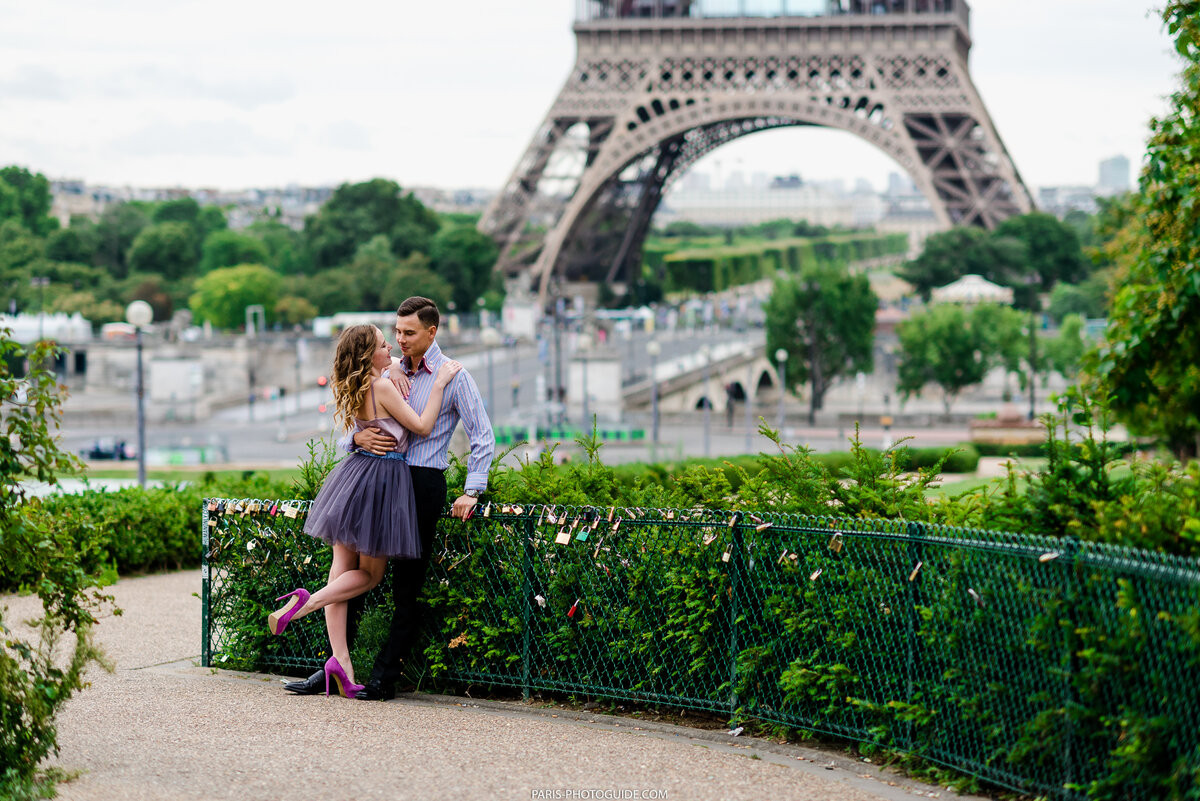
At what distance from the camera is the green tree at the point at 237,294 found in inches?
3209

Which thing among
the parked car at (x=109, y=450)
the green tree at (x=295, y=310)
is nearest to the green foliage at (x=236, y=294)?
the green tree at (x=295, y=310)

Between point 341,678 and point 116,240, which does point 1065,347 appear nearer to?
point 341,678

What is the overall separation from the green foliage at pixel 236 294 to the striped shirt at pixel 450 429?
76016 mm

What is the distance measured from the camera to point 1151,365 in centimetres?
1029

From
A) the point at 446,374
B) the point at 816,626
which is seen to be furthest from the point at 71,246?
the point at 816,626

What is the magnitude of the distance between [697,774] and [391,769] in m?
1.22

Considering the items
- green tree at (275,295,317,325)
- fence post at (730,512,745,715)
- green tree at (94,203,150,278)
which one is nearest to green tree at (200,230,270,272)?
green tree at (94,203,150,278)

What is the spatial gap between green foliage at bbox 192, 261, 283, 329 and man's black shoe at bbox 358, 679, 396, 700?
76.0 metres

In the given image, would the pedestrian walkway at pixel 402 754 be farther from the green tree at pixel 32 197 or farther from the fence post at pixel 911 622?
the green tree at pixel 32 197

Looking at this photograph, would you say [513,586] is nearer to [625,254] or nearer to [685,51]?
[685,51]

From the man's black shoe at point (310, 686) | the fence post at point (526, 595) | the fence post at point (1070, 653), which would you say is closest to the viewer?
the fence post at point (1070, 653)

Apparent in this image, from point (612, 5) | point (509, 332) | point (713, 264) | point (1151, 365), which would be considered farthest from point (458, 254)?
point (1151, 365)

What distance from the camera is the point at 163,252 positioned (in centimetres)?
9356

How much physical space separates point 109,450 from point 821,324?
25.4m
